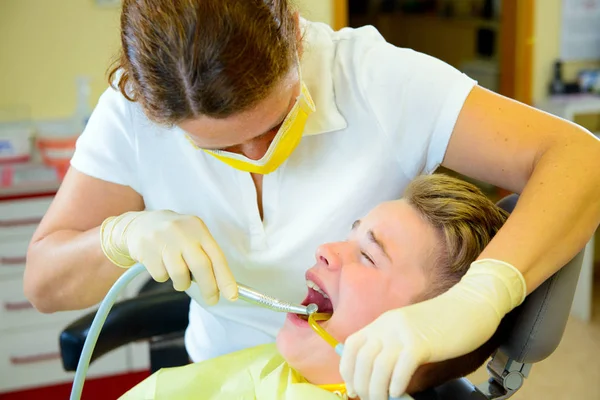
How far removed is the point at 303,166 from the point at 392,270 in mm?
254

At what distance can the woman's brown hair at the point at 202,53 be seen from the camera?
0.92 m

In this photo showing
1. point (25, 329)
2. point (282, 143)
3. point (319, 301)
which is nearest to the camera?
point (282, 143)

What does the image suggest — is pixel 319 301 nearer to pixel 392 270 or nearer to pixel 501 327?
pixel 392 270

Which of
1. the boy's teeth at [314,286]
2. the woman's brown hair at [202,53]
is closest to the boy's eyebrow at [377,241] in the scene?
the boy's teeth at [314,286]

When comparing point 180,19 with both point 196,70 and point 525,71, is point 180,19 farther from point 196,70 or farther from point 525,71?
point 525,71

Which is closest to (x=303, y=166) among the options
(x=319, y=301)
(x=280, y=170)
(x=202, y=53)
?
(x=280, y=170)

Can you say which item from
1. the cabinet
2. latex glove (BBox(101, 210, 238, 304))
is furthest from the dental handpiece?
the cabinet

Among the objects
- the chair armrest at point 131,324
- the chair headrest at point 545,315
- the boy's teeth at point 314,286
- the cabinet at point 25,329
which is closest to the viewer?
the chair headrest at point 545,315

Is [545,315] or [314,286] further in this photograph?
[314,286]

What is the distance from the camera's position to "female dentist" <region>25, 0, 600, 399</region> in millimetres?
940

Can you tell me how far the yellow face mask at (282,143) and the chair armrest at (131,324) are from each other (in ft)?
1.48

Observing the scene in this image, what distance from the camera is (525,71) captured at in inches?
130

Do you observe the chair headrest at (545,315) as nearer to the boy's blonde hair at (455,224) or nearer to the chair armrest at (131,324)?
the boy's blonde hair at (455,224)

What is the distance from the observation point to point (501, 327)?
1.12 meters
